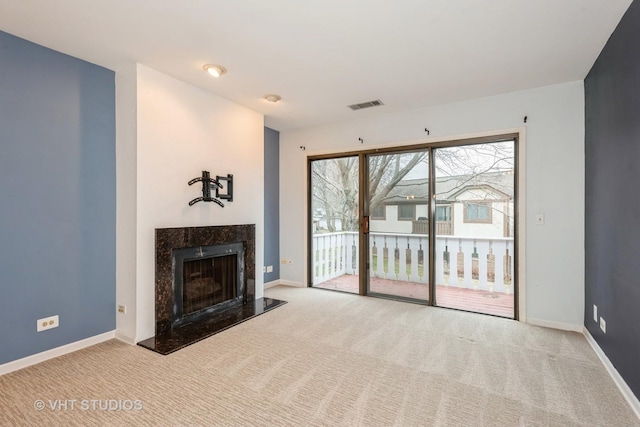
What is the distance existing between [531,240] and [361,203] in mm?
2110

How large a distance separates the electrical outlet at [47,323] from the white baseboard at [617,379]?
164 inches

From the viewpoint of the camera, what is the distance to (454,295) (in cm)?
423

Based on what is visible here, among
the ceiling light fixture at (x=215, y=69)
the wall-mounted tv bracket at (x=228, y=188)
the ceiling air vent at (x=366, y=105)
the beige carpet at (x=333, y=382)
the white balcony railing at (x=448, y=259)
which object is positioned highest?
the ceiling air vent at (x=366, y=105)

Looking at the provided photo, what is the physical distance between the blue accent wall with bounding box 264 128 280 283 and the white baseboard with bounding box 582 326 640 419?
13.0ft

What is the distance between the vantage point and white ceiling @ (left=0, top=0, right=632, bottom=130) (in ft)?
6.79

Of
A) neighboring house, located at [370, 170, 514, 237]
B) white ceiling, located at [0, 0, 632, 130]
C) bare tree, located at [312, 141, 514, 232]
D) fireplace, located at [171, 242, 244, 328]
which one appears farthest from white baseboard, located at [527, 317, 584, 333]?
fireplace, located at [171, 242, 244, 328]

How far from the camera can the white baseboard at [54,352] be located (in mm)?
2344

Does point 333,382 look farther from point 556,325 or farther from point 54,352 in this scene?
point 556,325

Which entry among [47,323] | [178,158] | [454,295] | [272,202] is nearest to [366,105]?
[272,202]

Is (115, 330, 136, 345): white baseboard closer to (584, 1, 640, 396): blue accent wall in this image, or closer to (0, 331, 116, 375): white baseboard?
(0, 331, 116, 375): white baseboard

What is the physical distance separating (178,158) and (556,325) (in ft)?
14.1

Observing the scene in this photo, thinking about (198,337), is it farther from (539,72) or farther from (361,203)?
(539,72)

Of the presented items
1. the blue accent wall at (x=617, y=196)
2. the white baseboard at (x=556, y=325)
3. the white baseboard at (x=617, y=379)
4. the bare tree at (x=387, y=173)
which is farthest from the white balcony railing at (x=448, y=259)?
the white baseboard at (x=617, y=379)

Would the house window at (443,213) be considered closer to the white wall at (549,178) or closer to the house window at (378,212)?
the house window at (378,212)
